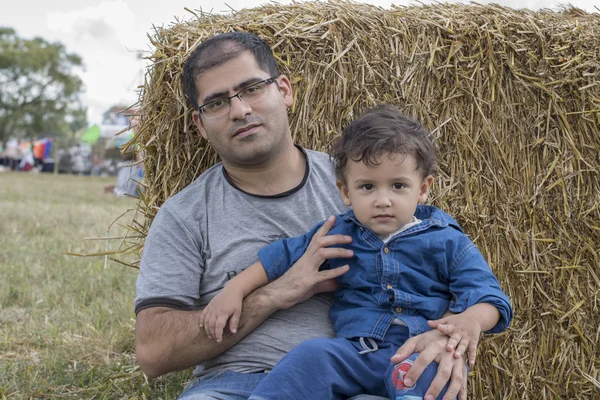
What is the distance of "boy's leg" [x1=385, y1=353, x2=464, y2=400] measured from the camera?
80.4 inches

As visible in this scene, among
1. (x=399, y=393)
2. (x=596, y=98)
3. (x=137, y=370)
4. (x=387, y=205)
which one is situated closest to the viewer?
(x=399, y=393)

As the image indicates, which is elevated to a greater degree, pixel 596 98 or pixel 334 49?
pixel 334 49

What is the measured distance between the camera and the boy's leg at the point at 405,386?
2041 millimetres

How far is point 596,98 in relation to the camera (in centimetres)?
312

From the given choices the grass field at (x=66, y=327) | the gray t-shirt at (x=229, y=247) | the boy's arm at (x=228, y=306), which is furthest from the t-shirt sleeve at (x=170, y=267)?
the grass field at (x=66, y=327)

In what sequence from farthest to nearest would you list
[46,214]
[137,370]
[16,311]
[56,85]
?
[56,85] < [46,214] < [16,311] < [137,370]

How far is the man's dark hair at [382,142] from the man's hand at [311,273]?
0.79 ft

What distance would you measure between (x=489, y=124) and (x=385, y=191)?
113 centimetres

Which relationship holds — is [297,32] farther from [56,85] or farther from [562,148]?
[56,85]

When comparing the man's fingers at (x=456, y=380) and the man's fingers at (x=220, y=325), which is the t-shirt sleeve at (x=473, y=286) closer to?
the man's fingers at (x=456, y=380)

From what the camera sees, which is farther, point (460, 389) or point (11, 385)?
point (11, 385)

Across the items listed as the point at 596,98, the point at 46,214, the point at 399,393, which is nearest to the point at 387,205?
the point at 399,393

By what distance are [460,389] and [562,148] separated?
61.0 inches

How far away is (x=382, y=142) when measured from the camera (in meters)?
2.28
